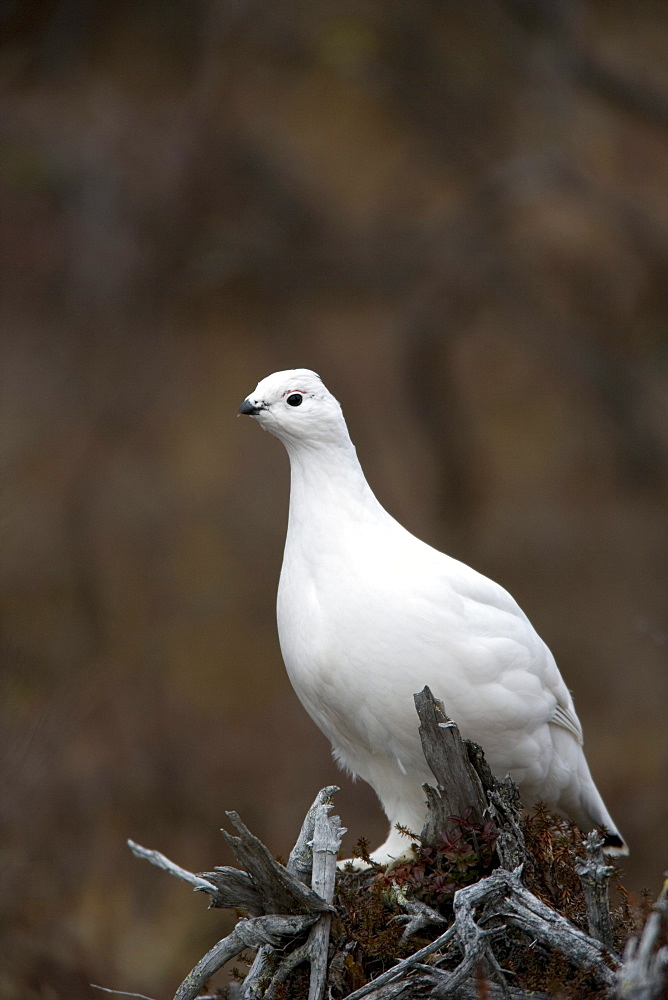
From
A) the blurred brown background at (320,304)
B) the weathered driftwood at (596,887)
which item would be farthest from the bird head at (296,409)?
the blurred brown background at (320,304)

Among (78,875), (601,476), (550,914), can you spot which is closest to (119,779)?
(78,875)

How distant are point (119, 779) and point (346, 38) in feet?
22.1

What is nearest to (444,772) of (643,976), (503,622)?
(503,622)

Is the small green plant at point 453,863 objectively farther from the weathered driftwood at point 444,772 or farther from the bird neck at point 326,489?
the bird neck at point 326,489

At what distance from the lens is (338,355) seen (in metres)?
9.84

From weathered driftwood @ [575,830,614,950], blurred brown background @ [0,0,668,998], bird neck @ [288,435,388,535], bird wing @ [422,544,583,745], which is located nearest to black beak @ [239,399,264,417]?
bird neck @ [288,435,388,535]

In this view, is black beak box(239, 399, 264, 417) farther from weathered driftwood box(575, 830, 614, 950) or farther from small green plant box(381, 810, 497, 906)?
weathered driftwood box(575, 830, 614, 950)

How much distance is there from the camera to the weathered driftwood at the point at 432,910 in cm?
266

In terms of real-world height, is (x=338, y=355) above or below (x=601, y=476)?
above

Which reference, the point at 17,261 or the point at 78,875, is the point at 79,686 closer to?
the point at 78,875

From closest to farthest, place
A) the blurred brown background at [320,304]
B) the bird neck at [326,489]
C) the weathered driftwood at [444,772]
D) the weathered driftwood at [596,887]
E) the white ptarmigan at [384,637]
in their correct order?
the weathered driftwood at [596,887] < the weathered driftwood at [444,772] < the white ptarmigan at [384,637] < the bird neck at [326,489] < the blurred brown background at [320,304]

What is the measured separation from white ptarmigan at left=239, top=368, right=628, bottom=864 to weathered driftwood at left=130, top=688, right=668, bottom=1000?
388mm

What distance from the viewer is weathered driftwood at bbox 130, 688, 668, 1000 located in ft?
8.72

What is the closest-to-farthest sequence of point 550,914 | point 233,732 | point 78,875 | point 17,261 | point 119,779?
1. point 550,914
2. point 78,875
3. point 119,779
4. point 233,732
5. point 17,261
